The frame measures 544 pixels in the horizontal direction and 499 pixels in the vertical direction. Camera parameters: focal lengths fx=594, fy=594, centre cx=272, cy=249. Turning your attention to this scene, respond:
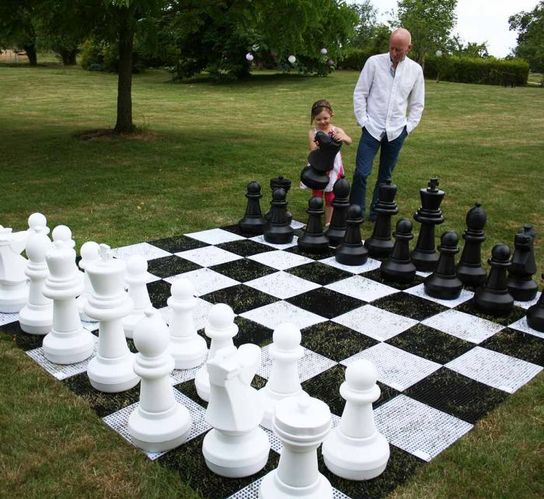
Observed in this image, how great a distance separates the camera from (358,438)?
6.11 feet

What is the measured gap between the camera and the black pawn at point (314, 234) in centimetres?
389

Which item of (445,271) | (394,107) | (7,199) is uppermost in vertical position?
(394,107)

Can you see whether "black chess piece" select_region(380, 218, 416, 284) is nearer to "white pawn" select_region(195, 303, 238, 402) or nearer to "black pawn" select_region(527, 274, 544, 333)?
"black pawn" select_region(527, 274, 544, 333)

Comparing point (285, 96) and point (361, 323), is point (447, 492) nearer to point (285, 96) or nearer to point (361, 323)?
point (361, 323)

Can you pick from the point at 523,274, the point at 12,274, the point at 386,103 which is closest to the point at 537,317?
the point at 523,274

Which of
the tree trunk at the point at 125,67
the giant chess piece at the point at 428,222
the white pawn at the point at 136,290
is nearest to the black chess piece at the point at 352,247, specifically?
the giant chess piece at the point at 428,222

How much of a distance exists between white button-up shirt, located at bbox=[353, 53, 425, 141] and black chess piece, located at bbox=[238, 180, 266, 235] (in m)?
1.00

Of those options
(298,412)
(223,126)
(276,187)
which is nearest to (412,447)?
(298,412)

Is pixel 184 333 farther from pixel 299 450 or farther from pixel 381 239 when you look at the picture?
pixel 381 239

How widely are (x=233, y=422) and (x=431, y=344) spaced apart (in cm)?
126

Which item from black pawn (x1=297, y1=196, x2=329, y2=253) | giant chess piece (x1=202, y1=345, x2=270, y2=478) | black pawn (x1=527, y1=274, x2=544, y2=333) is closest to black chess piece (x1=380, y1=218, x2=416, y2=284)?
black pawn (x1=297, y1=196, x2=329, y2=253)

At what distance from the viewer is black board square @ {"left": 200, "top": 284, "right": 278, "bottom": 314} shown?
3070 millimetres

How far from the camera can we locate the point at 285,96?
17.6 metres

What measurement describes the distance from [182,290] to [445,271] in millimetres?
1544
